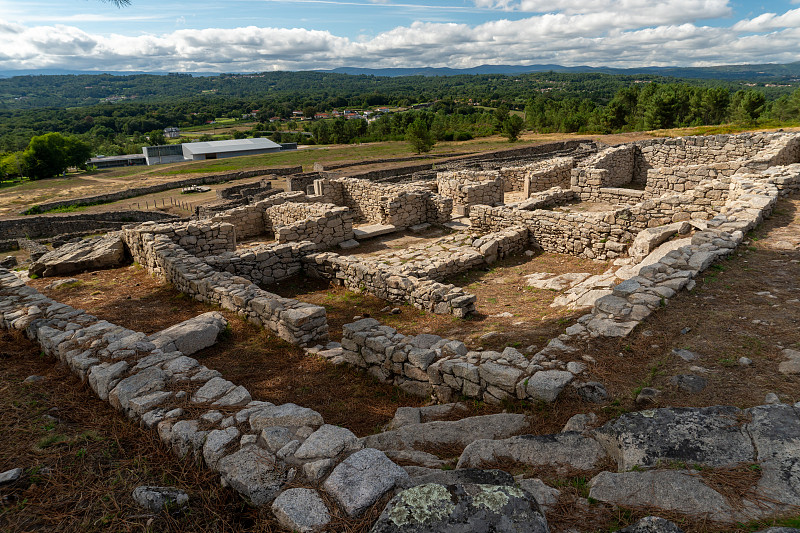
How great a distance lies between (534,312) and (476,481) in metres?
6.74

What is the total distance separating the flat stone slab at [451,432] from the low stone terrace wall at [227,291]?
3.81 meters

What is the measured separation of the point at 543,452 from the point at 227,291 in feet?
25.8

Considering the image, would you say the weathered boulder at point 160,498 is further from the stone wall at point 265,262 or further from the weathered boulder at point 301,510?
the stone wall at point 265,262

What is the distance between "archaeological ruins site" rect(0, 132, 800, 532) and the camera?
3.37 meters

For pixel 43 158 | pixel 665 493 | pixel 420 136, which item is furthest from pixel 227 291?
pixel 43 158

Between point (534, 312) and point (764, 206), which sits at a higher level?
point (764, 206)

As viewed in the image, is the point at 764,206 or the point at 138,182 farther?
the point at 138,182

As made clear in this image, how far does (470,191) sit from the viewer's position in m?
18.9

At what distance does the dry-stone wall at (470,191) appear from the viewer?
19.0 meters

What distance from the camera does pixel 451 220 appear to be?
1884cm

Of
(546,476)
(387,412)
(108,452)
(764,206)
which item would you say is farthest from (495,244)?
(108,452)

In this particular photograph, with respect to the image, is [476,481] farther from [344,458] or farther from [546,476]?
[344,458]

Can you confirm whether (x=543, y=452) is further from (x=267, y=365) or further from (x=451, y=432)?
(x=267, y=365)

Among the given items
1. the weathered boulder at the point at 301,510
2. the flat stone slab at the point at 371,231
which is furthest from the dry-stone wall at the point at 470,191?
the weathered boulder at the point at 301,510
